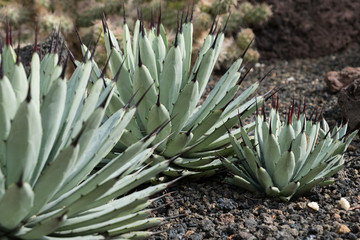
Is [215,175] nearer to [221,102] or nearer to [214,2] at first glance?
[221,102]

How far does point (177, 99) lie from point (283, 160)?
0.65m

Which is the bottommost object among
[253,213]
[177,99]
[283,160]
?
[253,213]

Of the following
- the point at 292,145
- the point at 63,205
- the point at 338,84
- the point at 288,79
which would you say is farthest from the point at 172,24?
the point at 63,205

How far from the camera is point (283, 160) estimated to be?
2719mm

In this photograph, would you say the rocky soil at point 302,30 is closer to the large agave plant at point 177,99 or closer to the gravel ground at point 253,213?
the gravel ground at point 253,213

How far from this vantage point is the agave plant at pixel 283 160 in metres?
2.76

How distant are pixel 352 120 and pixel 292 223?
1.57 metres

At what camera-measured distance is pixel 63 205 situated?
2178 mm

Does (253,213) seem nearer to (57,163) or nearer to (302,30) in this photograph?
(57,163)

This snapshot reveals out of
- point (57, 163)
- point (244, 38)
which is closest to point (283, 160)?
point (57, 163)

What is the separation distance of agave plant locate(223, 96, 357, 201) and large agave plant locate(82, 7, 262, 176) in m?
0.17

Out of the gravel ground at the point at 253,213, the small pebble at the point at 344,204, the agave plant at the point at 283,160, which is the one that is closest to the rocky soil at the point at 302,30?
the gravel ground at the point at 253,213

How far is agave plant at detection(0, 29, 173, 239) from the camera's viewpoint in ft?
6.27

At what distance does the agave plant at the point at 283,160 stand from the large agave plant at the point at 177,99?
170 mm
